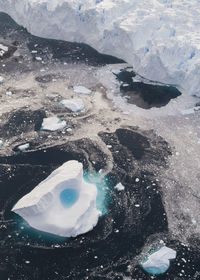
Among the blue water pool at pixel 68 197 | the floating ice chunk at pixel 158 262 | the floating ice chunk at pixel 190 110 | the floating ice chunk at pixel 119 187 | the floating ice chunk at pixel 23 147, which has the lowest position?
the floating ice chunk at pixel 158 262

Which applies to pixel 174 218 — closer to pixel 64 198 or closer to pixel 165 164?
pixel 165 164

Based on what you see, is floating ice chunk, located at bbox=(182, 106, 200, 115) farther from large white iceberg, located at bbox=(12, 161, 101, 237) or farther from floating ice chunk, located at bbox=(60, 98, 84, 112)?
large white iceberg, located at bbox=(12, 161, 101, 237)

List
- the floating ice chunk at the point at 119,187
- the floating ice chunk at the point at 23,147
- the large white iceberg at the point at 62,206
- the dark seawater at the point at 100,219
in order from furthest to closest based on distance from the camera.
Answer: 1. the floating ice chunk at the point at 23,147
2. the floating ice chunk at the point at 119,187
3. the large white iceberg at the point at 62,206
4. the dark seawater at the point at 100,219

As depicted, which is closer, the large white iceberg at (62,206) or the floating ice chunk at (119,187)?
the large white iceberg at (62,206)

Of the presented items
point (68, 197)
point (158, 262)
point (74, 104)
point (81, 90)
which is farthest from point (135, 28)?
point (158, 262)

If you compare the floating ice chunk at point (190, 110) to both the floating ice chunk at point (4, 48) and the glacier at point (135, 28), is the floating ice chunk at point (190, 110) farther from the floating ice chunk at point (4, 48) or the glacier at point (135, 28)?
the floating ice chunk at point (4, 48)

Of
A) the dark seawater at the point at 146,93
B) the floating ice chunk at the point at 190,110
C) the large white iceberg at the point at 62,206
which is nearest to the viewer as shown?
the large white iceberg at the point at 62,206

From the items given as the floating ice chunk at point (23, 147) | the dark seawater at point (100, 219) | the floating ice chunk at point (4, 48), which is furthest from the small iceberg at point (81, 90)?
the floating ice chunk at point (4, 48)
